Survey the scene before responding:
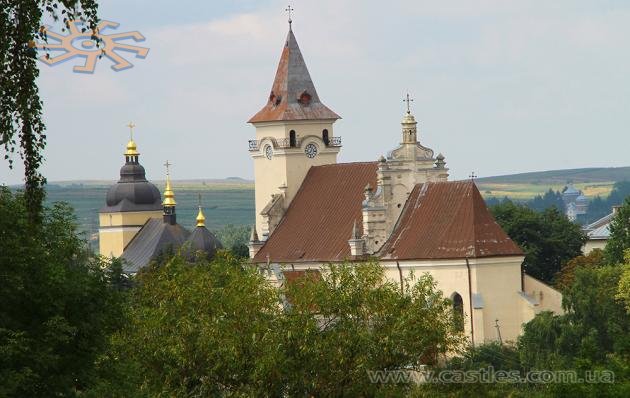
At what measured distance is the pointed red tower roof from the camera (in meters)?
91.8

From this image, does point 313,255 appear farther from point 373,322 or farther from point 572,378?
point 572,378

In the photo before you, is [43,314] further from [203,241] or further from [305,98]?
[203,241]

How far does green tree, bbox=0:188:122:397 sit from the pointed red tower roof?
52155 millimetres

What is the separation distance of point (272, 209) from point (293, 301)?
38.3m

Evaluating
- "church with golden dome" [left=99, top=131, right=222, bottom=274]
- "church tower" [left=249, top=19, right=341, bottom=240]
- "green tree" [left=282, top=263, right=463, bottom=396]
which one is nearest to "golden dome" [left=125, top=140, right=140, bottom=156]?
"church with golden dome" [left=99, top=131, right=222, bottom=274]

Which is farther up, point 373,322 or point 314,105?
point 314,105

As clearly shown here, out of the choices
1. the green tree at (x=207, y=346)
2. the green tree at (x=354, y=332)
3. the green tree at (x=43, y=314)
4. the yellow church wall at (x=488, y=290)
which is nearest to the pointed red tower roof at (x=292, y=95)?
the yellow church wall at (x=488, y=290)

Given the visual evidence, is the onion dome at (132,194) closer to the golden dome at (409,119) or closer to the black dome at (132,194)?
the black dome at (132,194)

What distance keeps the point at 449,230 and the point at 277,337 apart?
3326 cm

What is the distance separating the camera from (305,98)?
303 ft

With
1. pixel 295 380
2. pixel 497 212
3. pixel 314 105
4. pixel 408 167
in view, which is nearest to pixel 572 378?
pixel 295 380

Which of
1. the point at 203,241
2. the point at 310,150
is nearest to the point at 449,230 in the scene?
the point at 310,150

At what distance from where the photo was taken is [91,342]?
38594 millimetres

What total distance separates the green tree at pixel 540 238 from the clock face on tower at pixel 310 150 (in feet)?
42.9
